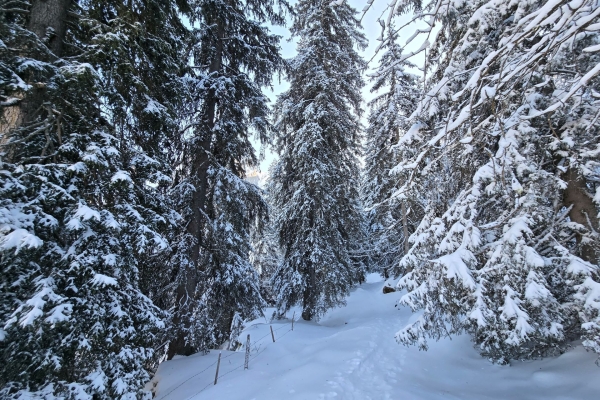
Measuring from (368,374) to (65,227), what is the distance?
5515 mm

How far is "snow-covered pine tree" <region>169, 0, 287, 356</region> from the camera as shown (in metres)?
6.47

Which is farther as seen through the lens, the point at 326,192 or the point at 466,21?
the point at 326,192

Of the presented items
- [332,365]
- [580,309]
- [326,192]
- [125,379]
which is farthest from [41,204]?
[326,192]

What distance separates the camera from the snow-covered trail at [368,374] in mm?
4023

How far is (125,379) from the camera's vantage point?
10.6ft

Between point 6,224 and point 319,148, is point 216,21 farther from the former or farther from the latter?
point 6,224

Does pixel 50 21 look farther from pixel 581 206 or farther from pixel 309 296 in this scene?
pixel 309 296

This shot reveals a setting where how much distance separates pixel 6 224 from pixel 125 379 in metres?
2.17

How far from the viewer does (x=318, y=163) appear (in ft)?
33.4

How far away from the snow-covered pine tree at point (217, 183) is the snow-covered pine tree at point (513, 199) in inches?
174

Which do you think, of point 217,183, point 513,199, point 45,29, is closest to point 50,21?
point 45,29

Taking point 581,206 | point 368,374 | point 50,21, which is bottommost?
point 368,374

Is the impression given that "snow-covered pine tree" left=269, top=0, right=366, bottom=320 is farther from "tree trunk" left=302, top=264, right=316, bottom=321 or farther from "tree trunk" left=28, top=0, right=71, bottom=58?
"tree trunk" left=28, top=0, right=71, bottom=58

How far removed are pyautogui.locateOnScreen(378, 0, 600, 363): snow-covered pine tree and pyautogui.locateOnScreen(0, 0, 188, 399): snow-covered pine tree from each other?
3.89m
